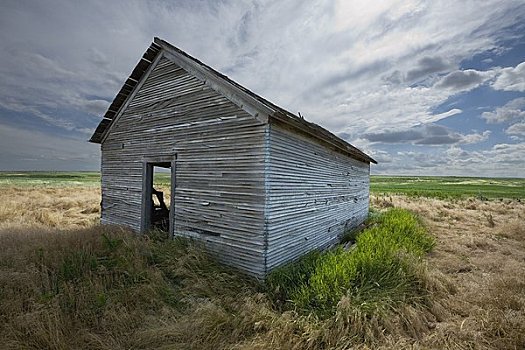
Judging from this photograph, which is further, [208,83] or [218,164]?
[208,83]

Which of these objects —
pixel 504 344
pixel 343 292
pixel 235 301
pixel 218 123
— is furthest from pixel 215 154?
pixel 504 344

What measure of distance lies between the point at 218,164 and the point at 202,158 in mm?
563

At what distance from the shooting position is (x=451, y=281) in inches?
248

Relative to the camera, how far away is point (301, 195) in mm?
7160

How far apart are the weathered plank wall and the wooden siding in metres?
0.33

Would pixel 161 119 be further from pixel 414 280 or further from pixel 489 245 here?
pixel 489 245

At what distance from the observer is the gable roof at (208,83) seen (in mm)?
5867

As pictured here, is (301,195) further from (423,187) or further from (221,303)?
→ (423,187)

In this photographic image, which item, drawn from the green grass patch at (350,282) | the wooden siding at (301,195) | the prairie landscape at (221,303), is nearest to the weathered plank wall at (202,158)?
the wooden siding at (301,195)

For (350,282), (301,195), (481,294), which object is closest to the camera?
(350,282)

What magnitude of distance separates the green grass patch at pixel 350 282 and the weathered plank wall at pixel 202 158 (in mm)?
809

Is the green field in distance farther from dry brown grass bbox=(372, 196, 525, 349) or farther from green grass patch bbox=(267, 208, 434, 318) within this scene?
green grass patch bbox=(267, 208, 434, 318)

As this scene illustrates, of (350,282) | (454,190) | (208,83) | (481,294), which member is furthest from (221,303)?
(454,190)

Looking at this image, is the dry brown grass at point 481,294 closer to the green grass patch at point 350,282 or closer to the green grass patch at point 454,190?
the green grass patch at point 350,282
